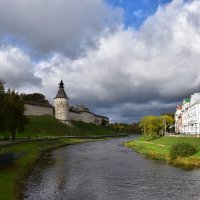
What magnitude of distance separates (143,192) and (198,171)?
45.6 feet

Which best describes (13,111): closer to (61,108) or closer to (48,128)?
(48,128)

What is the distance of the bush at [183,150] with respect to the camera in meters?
57.0

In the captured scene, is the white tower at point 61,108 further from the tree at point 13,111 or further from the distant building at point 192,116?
the tree at point 13,111

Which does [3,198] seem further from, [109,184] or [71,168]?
[71,168]

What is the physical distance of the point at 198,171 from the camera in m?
44.8

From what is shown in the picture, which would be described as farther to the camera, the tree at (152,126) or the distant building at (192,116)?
the tree at (152,126)

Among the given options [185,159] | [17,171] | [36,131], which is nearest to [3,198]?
[17,171]

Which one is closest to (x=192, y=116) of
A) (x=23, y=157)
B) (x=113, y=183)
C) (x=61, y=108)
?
(x=23, y=157)

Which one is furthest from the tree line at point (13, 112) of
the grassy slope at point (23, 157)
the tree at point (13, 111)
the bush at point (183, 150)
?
the bush at point (183, 150)

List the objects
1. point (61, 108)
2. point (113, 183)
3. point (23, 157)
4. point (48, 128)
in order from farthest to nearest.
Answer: point (61, 108) < point (48, 128) < point (23, 157) < point (113, 183)

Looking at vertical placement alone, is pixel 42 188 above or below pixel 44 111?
below

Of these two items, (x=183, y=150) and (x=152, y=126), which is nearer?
(x=183, y=150)

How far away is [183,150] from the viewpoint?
57.3m

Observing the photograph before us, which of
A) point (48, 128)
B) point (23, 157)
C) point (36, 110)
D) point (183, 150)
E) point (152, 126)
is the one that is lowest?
point (23, 157)
